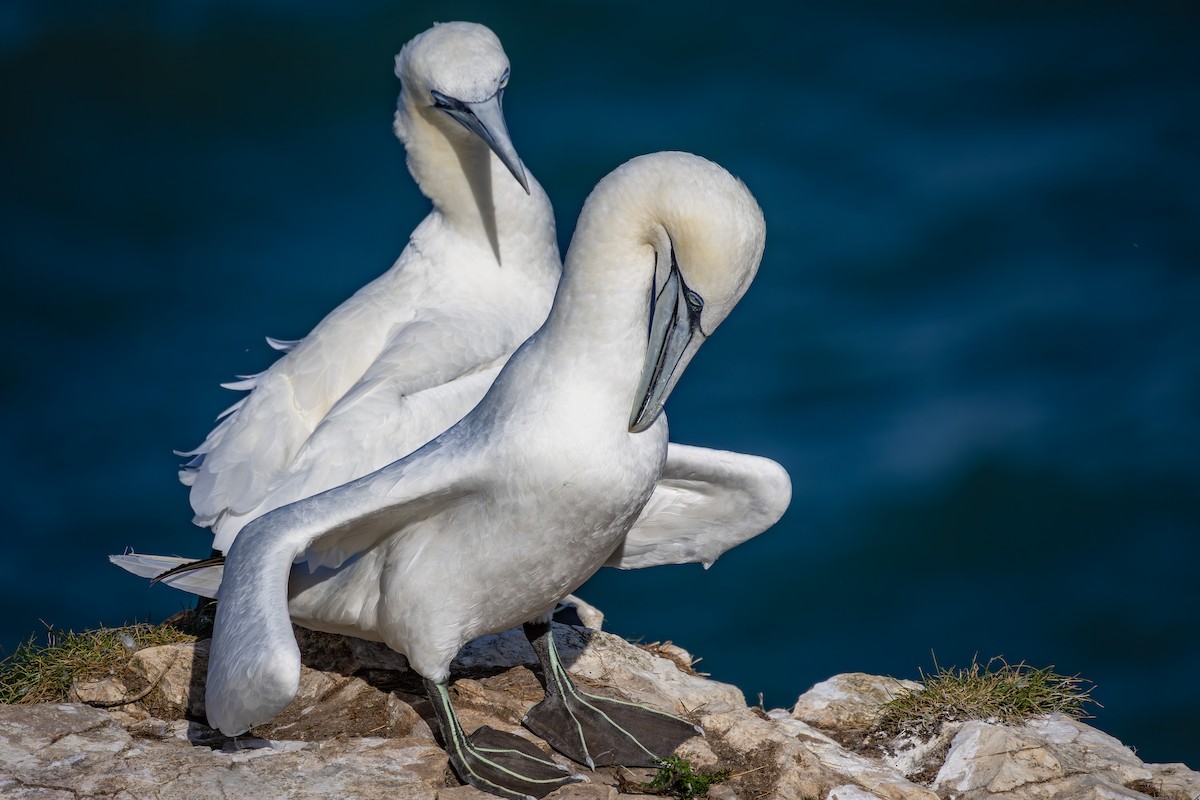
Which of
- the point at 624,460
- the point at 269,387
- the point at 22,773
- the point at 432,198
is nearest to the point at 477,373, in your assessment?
the point at 269,387

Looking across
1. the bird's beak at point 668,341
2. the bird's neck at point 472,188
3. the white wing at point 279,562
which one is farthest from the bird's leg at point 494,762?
the bird's neck at point 472,188

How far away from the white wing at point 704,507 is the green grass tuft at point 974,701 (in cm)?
88

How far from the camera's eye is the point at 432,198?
23.8 ft

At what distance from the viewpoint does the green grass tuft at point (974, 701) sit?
18.3 ft

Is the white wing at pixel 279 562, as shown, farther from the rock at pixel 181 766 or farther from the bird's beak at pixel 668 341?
the bird's beak at pixel 668 341

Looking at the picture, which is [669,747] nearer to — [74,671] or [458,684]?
[458,684]

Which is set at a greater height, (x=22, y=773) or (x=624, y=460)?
(x=624, y=460)

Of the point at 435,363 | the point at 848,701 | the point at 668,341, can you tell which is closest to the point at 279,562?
the point at 668,341

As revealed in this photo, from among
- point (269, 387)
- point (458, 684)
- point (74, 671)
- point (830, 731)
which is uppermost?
point (269, 387)

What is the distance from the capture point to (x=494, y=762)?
16.2 ft

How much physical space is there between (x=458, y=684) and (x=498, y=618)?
2.38 feet

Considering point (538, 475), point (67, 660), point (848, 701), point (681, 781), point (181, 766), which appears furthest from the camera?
point (848, 701)

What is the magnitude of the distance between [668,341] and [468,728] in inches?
68.1

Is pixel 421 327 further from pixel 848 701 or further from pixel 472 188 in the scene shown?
pixel 848 701
